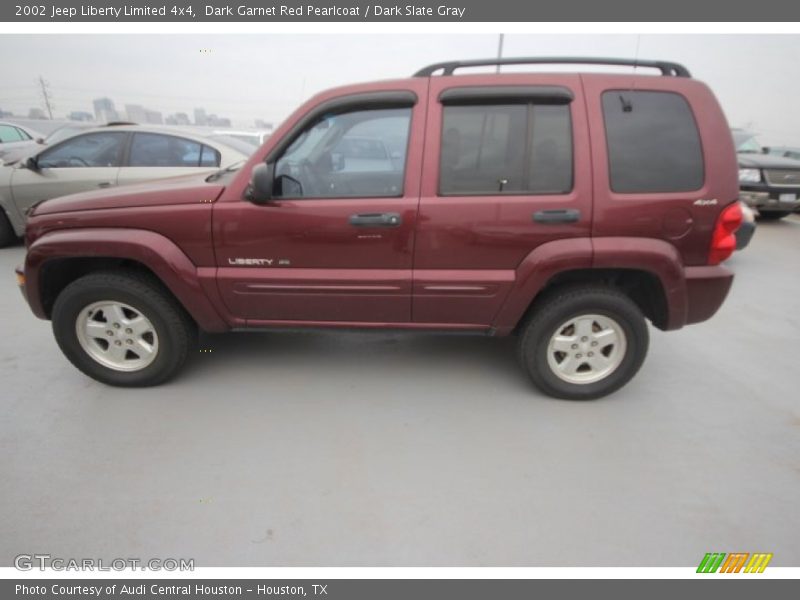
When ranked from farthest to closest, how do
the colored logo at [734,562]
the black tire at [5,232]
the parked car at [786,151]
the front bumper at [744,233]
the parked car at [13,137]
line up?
1. the parked car at [786,151]
2. the parked car at [13,137]
3. the black tire at [5,232]
4. the front bumper at [744,233]
5. the colored logo at [734,562]

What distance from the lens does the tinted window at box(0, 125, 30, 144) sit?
29.2 feet

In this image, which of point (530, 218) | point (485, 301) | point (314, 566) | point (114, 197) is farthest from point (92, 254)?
point (530, 218)

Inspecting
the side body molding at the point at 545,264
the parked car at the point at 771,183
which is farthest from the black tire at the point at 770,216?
the side body molding at the point at 545,264

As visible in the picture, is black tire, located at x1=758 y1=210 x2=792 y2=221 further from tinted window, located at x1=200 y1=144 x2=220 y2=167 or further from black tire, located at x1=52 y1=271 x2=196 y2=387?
black tire, located at x1=52 y1=271 x2=196 y2=387

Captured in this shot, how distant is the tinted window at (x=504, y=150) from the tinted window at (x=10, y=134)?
1083 cm

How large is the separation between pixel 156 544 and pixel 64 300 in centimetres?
168

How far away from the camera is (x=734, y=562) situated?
5.81ft

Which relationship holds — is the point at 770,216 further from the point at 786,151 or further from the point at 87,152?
the point at 87,152

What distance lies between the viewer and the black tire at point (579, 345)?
251 centimetres

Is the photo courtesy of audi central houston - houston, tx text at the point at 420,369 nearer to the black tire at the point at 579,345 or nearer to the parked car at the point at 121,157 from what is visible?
the black tire at the point at 579,345

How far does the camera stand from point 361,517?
6.28ft

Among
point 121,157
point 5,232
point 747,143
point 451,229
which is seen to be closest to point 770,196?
point 747,143

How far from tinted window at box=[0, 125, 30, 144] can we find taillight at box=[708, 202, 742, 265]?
39.7ft

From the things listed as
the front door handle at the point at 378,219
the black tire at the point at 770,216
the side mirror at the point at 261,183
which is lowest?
the black tire at the point at 770,216
